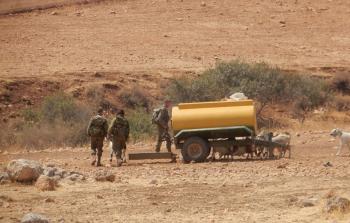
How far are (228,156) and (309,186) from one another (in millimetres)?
6068

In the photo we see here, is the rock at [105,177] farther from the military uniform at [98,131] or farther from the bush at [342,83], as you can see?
the bush at [342,83]

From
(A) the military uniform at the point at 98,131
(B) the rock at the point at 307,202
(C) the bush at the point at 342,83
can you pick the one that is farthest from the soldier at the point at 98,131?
(C) the bush at the point at 342,83

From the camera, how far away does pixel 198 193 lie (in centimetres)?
1814

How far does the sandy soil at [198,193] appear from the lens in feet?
52.3

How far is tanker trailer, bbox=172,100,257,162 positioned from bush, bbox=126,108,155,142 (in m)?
6.91

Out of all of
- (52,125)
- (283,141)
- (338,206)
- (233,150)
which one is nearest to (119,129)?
(233,150)

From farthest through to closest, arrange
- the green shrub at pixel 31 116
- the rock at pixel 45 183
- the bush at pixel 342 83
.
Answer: the bush at pixel 342 83
the green shrub at pixel 31 116
the rock at pixel 45 183

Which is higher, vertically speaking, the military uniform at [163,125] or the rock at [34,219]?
the military uniform at [163,125]

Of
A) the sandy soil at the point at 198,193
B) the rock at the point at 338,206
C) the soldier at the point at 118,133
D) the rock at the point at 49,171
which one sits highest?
the soldier at the point at 118,133

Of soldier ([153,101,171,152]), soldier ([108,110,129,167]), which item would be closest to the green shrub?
soldier ([153,101,171,152])

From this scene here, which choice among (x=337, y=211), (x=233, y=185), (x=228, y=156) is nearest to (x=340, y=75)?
(x=228, y=156)

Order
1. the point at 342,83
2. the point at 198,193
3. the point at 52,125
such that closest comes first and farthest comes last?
the point at 198,193 → the point at 52,125 → the point at 342,83

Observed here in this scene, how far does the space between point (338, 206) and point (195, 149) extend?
862 centimetres

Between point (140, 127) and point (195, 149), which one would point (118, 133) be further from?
point (140, 127)
